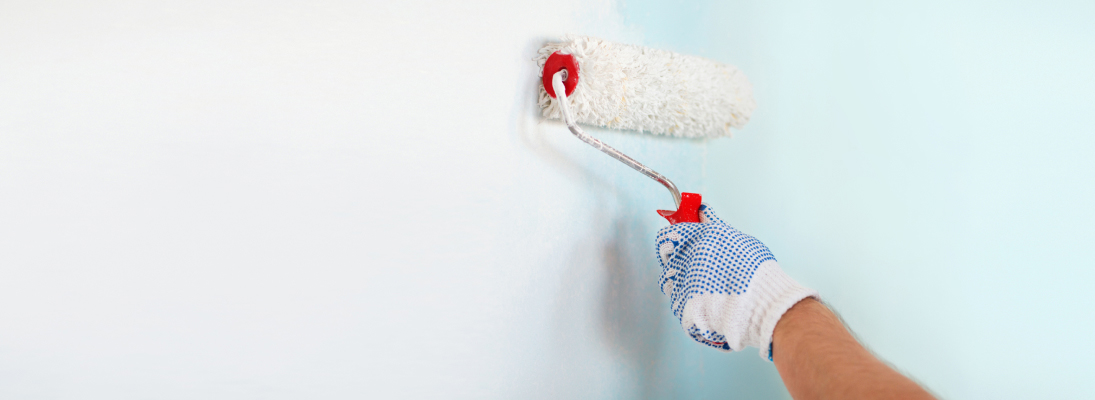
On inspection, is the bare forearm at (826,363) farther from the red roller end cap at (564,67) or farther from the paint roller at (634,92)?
the red roller end cap at (564,67)

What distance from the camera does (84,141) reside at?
568 mm

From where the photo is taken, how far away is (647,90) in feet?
2.57

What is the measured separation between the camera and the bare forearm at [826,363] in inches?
18.4

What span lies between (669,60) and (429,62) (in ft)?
1.18

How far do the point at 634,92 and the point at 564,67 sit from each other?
0.38 feet

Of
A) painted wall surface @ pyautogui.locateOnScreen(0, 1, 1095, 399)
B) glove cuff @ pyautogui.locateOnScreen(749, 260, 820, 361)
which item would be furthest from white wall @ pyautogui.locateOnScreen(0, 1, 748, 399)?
glove cuff @ pyautogui.locateOnScreen(749, 260, 820, 361)

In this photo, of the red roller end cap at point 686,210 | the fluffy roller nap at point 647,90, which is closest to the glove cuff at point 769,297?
the red roller end cap at point 686,210

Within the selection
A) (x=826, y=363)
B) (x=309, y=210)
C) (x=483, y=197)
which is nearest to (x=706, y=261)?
(x=826, y=363)

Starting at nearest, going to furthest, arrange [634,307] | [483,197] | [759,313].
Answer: [759,313]
[483,197]
[634,307]

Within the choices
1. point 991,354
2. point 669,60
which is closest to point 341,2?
point 669,60

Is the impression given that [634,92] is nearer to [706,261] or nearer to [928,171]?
[706,261]

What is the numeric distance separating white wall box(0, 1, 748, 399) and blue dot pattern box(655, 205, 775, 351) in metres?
0.12

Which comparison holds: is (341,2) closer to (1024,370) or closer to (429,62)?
(429,62)

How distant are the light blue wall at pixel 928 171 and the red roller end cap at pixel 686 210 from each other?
182 millimetres
